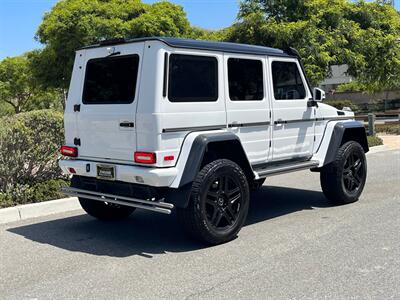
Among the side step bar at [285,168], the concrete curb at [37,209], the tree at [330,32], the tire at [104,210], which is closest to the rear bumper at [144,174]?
the tire at [104,210]

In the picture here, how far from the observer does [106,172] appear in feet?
19.0

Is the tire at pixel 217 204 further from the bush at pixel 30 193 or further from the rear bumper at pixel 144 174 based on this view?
the bush at pixel 30 193

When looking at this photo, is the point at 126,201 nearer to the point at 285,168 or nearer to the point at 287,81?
the point at 285,168

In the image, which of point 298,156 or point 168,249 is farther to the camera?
point 298,156

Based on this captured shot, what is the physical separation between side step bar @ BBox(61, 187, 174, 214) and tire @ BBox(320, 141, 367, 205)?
3021 mm

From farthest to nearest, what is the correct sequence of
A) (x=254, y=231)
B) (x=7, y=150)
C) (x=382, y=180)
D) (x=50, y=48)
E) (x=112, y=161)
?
(x=50, y=48) → (x=382, y=180) → (x=7, y=150) → (x=254, y=231) → (x=112, y=161)

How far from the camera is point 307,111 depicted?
718 centimetres

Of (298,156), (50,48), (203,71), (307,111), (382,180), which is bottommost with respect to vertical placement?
(382,180)

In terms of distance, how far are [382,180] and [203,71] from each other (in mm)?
5477

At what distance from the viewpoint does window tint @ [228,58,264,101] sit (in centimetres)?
614

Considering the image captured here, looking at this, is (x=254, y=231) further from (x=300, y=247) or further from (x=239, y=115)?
(x=239, y=115)

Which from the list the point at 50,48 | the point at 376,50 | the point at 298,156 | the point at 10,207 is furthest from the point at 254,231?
the point at 50,48

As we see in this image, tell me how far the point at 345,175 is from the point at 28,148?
4738 millimetres

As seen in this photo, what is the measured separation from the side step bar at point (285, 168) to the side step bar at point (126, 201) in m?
1.54
